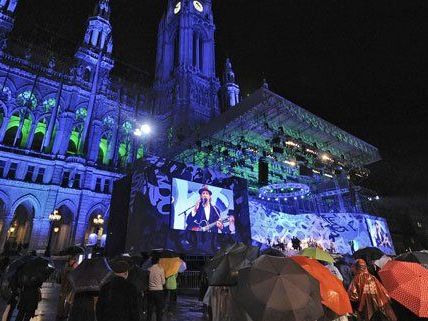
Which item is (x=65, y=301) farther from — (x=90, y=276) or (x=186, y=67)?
(x=186, y=67)

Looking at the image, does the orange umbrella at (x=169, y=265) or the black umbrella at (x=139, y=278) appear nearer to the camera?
the black umbrella at (x=139, y=278)

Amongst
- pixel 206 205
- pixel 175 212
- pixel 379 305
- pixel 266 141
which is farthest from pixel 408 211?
pixel 379 305

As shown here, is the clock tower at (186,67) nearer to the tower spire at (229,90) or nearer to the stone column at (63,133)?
the tower spire at (229,90)

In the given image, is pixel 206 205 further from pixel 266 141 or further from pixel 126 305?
pixel 126 305

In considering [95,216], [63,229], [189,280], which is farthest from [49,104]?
[189,280]

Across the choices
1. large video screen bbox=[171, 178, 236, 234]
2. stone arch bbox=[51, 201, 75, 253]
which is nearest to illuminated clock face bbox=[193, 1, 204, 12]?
stone arch bbox=[51, 201, 75, 253]

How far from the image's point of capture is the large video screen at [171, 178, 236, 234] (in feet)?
62.4

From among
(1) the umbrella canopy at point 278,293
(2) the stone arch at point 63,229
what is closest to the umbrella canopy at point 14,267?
(1) the umbrella canopy at point 278,293

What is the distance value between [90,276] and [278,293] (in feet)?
9.05

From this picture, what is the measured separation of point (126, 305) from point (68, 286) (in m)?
2.50

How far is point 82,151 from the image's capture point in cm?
Answer: 3231

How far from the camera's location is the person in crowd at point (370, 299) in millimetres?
4578

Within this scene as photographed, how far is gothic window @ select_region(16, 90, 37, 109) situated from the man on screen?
24.1 m

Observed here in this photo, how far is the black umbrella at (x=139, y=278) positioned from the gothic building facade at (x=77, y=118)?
77.3ft
